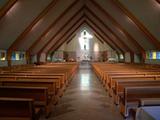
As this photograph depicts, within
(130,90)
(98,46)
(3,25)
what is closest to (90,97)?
(130,90)

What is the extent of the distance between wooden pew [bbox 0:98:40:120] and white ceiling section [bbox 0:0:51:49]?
20.8 feet

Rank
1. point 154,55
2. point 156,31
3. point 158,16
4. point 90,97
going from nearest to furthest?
point 90,97, point 158,16, point 156,31, point 154,55

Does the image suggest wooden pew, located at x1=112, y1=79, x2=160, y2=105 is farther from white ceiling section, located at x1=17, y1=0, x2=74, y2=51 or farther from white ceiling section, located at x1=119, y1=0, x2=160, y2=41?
white ceiling section, located at x1=17, y1=0, x2=74, y2=51

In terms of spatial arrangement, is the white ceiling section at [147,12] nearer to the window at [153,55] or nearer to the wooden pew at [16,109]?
the window at [153,55]

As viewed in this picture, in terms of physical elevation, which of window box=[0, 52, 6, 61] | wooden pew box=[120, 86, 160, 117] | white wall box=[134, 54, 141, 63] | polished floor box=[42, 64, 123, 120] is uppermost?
window box=[0, 52, 6, 61]

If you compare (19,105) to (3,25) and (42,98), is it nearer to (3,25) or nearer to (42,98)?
(42,98)

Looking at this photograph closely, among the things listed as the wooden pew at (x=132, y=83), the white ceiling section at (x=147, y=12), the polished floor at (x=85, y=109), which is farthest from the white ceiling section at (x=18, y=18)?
the wooden pew at (x=132, y=83)

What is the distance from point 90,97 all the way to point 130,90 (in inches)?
107

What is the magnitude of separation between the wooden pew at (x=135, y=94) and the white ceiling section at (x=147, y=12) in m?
4.57

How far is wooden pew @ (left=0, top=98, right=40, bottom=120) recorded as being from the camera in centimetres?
350

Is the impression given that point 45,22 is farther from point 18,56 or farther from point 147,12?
point 147,12

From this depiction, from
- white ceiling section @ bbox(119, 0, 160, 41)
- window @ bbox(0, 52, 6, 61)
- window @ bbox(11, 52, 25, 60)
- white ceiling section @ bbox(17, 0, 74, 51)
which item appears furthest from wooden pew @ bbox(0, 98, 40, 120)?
window @ bbox(11, 52, 25, 60)

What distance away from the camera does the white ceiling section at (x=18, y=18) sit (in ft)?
31.5

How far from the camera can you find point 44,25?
47.2ft
